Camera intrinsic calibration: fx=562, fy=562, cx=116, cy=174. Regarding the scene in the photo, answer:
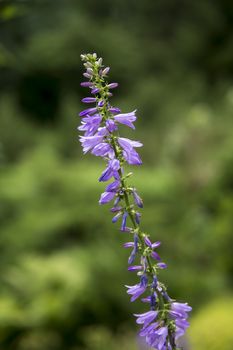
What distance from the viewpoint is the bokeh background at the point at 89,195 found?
678cm

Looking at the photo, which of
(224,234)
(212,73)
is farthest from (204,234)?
(212,73)

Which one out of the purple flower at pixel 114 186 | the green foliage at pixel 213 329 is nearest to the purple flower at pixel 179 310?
the purple flower at pixel 114 186

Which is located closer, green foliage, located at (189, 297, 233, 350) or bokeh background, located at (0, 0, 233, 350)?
green foliage, located at (189, 297, 233, 350)

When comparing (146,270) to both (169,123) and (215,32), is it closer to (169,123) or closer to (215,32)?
(169,123)

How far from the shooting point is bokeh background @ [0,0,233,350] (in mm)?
6781

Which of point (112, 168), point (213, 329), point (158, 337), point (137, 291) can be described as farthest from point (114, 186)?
point (213, 329)

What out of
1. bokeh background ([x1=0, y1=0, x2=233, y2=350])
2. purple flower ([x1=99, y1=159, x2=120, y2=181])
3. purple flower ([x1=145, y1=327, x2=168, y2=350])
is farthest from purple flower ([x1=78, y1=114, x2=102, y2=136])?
bokeh background ([x1=0, y1=0, x2=233, y2=350])

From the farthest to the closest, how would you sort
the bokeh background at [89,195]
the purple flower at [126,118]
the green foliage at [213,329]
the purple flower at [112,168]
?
the bokeh background at [89,195], the green foliage at [213,329], the purple flower at [126,118], the purple flower at [112,168]

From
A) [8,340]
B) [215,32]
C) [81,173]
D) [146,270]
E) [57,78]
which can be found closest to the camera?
[146,270]

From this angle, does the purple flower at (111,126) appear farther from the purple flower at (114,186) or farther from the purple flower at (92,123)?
the purple flower at (114,186)

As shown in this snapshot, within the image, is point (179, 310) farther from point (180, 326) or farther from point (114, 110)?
point (114, 110)

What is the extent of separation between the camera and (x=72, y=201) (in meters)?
9.11

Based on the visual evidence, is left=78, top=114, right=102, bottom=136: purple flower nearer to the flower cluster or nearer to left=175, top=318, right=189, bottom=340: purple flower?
the flower cluster

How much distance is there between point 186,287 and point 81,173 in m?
2.90
